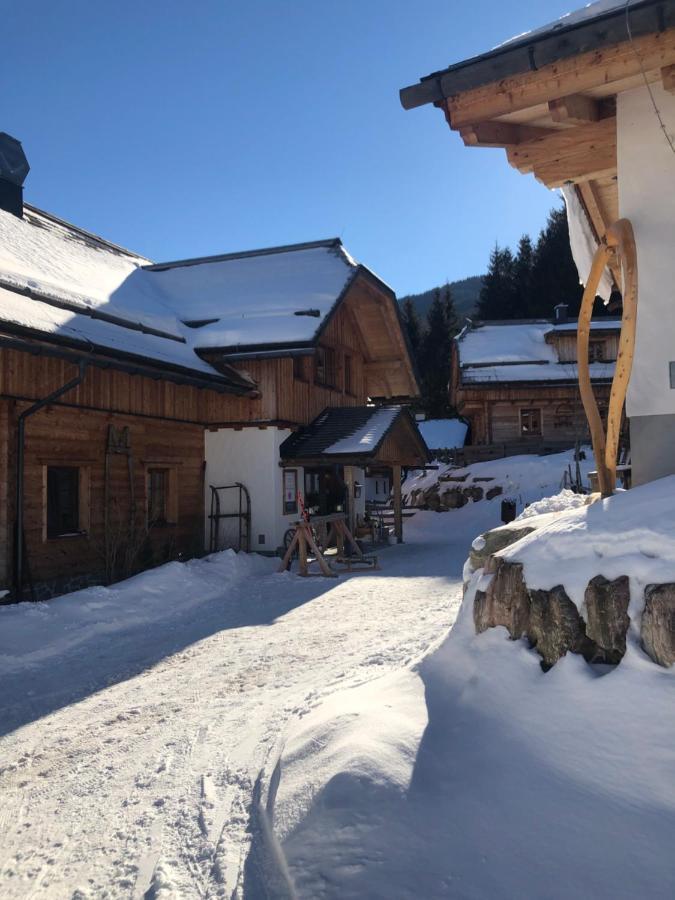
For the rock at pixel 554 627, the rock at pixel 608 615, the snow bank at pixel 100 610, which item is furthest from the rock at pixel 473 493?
the rock at pixel 608 615

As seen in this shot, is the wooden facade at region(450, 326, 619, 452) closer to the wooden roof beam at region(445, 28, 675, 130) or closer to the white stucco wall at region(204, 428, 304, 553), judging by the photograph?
the white stucco wall at region(204, 428, 304, 553)

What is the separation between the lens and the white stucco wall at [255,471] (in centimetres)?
1606

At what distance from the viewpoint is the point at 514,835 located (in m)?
2.84

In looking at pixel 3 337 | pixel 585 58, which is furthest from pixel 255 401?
pixel 585 58

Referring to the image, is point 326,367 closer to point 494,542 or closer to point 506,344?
point 494,542

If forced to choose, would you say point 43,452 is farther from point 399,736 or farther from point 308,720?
point 399,736

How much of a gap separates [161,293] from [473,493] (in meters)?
13.6

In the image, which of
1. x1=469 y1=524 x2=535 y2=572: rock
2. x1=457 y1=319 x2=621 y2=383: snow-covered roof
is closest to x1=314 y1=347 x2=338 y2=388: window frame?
x1=457 y1=319 x2=621 y2=383: snow-covered roof

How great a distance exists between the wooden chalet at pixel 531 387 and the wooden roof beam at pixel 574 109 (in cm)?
2459

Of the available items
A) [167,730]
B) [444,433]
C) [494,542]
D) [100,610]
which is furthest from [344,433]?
[444,433]

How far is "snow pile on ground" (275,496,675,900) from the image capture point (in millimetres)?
2643

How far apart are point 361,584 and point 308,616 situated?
3.03 metres

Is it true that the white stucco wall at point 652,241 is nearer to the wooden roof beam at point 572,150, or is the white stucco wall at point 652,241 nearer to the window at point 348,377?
the wooden roof beam at point 572,150

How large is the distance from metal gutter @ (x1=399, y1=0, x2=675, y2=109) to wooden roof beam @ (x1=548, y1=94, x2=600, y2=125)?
16.1 inches
